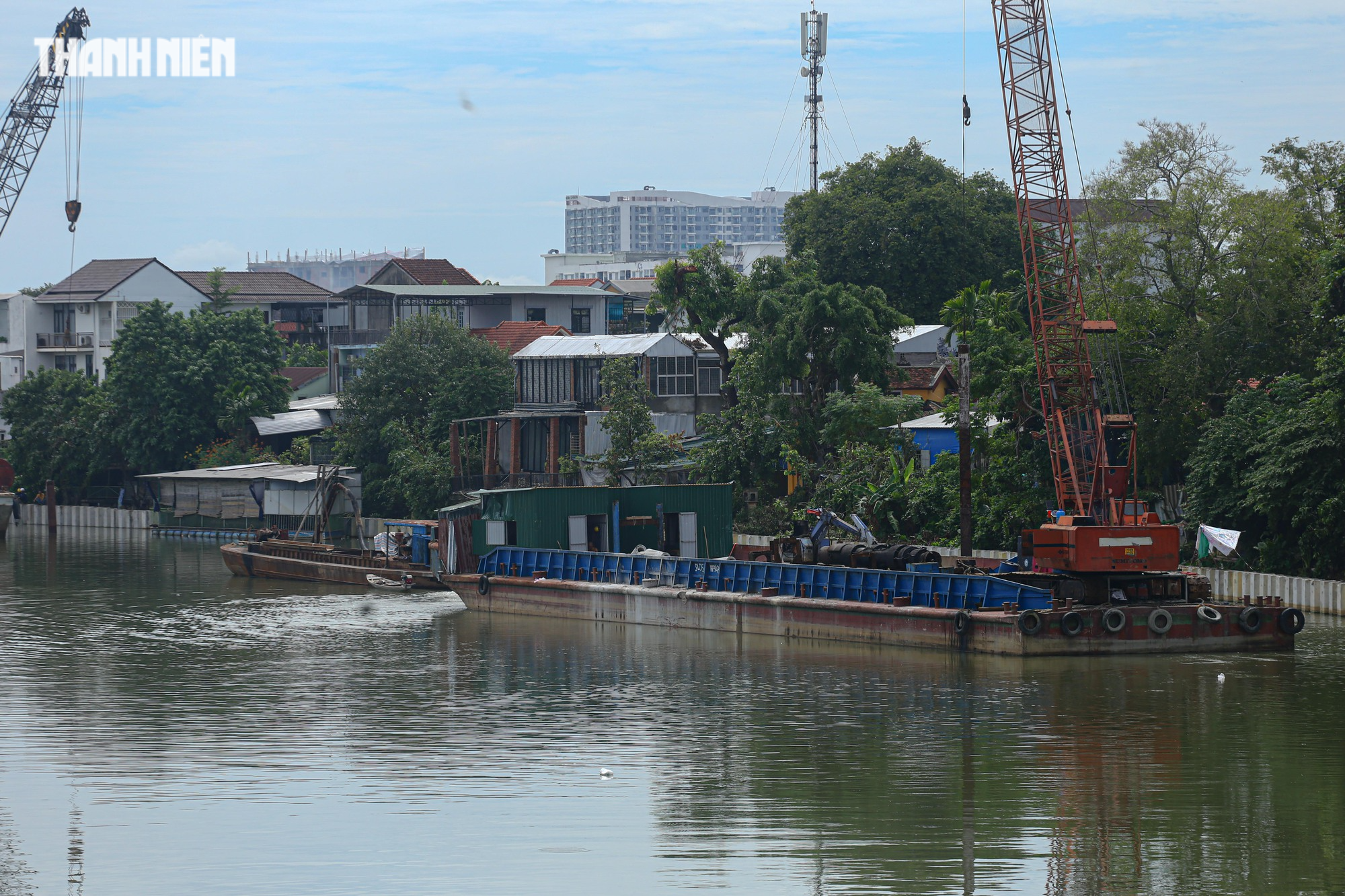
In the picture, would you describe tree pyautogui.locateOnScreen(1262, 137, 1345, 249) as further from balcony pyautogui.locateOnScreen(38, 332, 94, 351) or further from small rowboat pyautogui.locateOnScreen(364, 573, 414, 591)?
balcony pyautogui.locateOnScreen(38, 332, 94, 351)

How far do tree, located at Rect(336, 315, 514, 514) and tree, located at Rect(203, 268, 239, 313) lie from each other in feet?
65.1

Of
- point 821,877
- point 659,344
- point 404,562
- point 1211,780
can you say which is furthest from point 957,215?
point 821,877

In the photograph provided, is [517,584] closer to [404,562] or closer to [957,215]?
[404,562]

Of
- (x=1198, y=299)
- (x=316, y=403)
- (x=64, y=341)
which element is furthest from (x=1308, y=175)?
(x=64, y=341)

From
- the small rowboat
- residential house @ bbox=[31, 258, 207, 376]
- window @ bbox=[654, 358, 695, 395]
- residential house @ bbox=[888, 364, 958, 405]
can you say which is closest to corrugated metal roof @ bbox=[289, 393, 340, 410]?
residential house @ bbox=[31, 258, 207, 376]

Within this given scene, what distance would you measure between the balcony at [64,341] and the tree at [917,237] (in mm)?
50539

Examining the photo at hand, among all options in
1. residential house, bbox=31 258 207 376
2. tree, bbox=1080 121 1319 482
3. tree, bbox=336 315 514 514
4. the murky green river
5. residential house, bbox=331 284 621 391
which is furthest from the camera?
residential house, bbox=31 258 207 376

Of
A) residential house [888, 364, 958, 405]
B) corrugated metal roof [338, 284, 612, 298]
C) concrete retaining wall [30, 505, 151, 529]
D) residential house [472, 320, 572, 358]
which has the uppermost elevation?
corrugated metal roof [338, 284, 612, 298]

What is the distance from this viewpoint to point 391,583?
53.0m

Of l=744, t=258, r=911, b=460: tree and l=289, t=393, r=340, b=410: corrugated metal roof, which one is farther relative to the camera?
l=289, t=393, r=340, b=410: corrugated metal roof

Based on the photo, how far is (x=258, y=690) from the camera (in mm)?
33906

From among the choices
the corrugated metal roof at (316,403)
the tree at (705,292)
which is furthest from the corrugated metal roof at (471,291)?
the tree at (705,292)

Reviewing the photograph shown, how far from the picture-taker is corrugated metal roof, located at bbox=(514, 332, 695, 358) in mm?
66875

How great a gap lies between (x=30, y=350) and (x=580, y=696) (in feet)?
269
